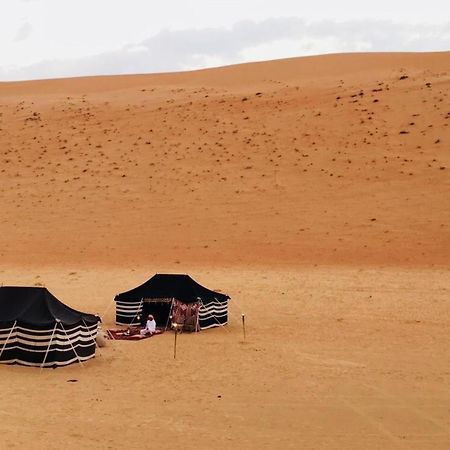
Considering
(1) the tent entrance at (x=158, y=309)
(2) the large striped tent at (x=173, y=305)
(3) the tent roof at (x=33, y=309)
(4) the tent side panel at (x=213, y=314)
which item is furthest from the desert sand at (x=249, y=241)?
(1) the tent entrance at (x=158, y=309)

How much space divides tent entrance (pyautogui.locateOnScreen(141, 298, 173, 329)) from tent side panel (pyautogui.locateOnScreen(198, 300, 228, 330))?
85cm

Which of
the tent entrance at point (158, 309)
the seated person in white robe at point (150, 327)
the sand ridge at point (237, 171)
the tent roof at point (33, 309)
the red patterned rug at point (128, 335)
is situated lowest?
the red patterned rug at point (128, 335)

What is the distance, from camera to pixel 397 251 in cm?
3216

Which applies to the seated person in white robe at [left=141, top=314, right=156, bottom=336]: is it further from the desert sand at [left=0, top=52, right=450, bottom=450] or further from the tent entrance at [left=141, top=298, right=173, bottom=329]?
the tent entrance at [left=141, top=298, right=173, bottom=329]

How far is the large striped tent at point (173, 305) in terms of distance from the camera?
63.0 ft

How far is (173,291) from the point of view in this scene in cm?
1977

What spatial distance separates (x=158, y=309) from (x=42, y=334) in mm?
5191

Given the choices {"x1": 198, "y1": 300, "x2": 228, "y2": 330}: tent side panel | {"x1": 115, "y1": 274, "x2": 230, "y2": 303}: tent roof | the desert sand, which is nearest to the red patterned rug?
the desert sand

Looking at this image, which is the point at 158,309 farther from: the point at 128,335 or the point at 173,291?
the point at 128,335

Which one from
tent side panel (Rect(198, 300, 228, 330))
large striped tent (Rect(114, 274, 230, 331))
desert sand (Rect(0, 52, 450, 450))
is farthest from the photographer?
tent side panel (Rect(198, 300, 228, 330))

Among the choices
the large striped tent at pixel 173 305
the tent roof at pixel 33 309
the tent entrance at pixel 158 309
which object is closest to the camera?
the tent roof at pixel 33 309

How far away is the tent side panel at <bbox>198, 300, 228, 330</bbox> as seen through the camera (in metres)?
19.4

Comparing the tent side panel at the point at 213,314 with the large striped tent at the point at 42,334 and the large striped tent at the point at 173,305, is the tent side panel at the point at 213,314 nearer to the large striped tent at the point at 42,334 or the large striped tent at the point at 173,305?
the large striped tent at the point at 173,305

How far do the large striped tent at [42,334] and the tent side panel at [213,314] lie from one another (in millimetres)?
4295
